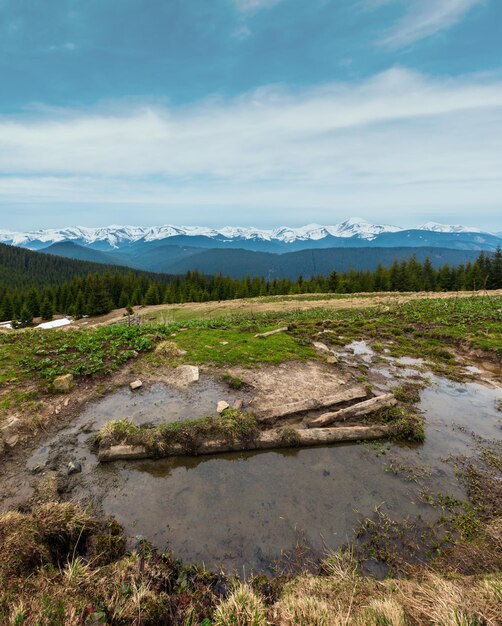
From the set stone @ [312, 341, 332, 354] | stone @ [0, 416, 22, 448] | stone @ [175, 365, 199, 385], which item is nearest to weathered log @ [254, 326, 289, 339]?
stone @ [312, 341, 332, 354]

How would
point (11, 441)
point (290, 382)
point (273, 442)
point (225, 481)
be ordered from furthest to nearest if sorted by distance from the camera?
point (290, 382), point (273, 442), point (11, 441), point (225, 481)

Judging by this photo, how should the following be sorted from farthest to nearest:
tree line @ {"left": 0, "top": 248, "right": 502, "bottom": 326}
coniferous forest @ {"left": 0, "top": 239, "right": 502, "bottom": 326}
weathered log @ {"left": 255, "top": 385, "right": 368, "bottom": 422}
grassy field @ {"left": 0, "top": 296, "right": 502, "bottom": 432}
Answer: coniferous forest @ {"left": 0, "top": 239, "right": 502, "bottom": 326}, tree line @ {"left": 0, "top": 248, "right": 502, "bottom": 326}, grassy field @ {"left": 0, "top": 296, "right": 502, "bottom": 432}, weathered log @ {"left": 255, "top": 385, "right": 368, "bottom": 422}

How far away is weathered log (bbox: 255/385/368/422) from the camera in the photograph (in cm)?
1071

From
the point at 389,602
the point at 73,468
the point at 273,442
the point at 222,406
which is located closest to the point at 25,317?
the point at 73,468

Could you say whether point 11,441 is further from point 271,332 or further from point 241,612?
point 271,332

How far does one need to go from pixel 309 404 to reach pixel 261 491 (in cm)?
446

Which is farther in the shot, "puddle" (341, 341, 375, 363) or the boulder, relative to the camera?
"puddle" (341, 341, 375, 363)

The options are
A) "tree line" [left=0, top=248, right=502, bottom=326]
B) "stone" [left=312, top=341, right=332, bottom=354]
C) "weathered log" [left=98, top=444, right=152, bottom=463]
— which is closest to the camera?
"weathered log" [left=98, top=444, right=152, bottom=463]

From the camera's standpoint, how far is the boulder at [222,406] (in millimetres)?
11117

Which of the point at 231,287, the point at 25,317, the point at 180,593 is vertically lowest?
the point at 25,317

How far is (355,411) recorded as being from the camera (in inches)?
426

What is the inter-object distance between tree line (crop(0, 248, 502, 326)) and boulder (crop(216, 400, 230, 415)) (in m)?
74.3

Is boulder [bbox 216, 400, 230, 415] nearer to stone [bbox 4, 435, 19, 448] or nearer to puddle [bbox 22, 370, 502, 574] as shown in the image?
puddle [bbox 22, 370, 502, 574]

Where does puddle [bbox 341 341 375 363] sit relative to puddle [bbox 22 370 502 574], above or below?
below
